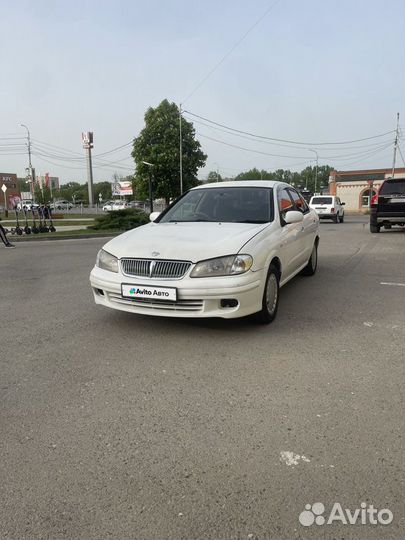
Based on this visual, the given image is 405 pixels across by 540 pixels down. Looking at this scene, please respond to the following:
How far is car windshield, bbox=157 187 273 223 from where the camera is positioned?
5281mm

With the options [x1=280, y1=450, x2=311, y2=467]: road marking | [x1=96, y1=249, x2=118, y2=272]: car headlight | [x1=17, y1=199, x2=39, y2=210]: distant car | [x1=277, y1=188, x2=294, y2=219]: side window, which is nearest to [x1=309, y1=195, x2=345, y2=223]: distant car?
[x1=17, y1=199, x2=39, y2=210]: distant car

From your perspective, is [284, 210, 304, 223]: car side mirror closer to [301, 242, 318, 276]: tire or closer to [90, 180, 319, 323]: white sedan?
[90, 180, 319, 323]: white sedan

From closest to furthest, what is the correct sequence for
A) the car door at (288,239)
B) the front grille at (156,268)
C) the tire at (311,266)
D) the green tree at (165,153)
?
the front grille at (156,268), the car door at (288,239), the tire at (311,266), the green tree at (165,153)

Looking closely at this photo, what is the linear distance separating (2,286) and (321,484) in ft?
20.8

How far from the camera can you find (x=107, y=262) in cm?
460

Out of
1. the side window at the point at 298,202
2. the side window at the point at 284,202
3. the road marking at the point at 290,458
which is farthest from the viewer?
the side window at the point at 298,202

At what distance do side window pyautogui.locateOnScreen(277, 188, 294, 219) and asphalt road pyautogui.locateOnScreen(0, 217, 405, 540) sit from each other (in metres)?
1.29

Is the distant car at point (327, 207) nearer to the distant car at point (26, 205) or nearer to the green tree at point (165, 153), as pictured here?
the distant car at point (26, 205)

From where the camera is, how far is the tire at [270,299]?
457 centimetres

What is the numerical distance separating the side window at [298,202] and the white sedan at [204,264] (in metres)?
1.18

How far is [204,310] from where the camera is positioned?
414cm

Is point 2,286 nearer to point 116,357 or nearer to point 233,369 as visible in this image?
point 116,357

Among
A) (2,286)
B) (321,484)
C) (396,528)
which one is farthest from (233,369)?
(2,286)

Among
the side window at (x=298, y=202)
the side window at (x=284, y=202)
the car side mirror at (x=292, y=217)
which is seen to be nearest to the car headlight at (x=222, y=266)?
the car side mirror at (x=292, y=217)
